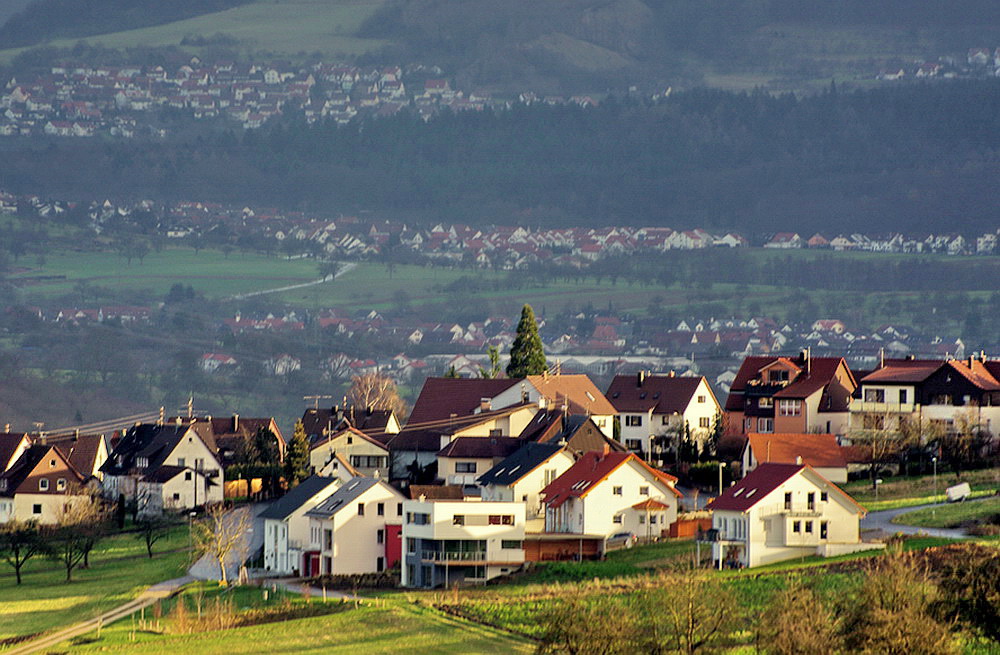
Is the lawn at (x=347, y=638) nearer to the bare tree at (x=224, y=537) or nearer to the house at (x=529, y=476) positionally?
the bare tree at (x=224, y=537)

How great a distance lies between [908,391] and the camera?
252ft

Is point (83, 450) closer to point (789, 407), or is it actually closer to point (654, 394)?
point (654, 394)

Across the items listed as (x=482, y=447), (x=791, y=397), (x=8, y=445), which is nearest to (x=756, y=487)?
(x=482, y=447)

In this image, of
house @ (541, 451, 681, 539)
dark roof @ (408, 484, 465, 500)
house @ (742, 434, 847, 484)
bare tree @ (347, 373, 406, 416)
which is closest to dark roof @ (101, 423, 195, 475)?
dark roof @ (408, 484, 465, 500)

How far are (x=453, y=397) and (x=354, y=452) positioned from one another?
6.84 m

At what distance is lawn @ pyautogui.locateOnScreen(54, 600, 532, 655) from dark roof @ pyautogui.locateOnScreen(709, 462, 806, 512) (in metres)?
9.80

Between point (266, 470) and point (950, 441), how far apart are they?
25635 mm

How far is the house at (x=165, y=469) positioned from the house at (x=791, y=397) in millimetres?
20462

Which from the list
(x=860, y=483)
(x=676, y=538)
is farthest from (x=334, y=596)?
(x=860, y=483)

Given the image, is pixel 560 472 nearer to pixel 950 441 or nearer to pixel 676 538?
pixel 676 538

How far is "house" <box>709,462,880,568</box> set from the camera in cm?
5653

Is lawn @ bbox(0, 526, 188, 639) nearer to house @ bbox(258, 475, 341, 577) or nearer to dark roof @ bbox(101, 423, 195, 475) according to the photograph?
house @ bbox(258, 475, 341, 577)

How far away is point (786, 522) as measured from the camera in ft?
187

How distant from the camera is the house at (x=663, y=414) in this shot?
3204 inches
